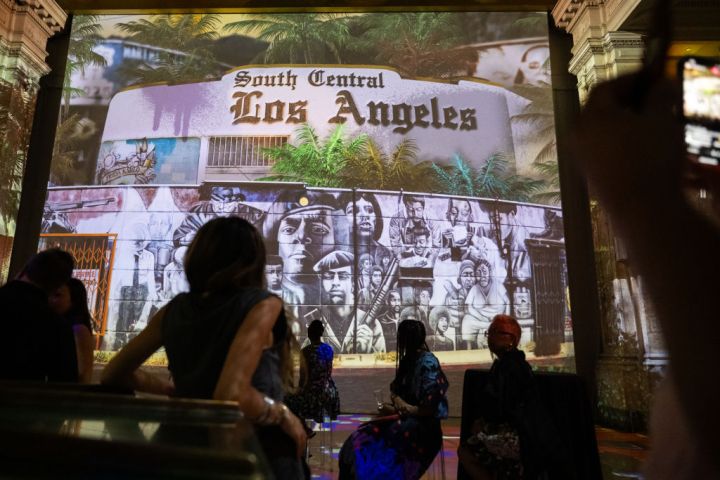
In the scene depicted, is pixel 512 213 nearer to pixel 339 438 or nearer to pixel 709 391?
pixel 339 438

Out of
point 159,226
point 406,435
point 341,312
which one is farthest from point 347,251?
point 406,435

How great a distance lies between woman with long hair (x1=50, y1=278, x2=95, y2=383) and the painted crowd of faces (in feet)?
18.8

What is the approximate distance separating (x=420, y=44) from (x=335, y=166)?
309 cm

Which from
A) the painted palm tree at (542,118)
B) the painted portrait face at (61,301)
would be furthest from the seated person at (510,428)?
the painted palm tree at (542,118)

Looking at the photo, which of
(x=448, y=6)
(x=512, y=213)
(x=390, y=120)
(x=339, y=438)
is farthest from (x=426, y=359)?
(x=448, y=6)

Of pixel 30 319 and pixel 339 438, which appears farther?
pixel 339 438

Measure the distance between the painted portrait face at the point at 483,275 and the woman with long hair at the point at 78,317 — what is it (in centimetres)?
689

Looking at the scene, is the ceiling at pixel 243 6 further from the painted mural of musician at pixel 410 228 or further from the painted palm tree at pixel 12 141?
the painted mural of musician at pixel 410 228

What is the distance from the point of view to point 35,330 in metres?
1.82

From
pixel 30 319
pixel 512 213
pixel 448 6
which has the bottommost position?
pixel 30 319

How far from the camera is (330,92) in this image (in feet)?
31.2

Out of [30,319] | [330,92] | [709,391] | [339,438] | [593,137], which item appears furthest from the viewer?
[330,92]

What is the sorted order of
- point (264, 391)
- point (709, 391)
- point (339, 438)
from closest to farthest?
point (709, 391), point (264, 391), point (339, 438)

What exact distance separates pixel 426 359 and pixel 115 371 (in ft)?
7.22
